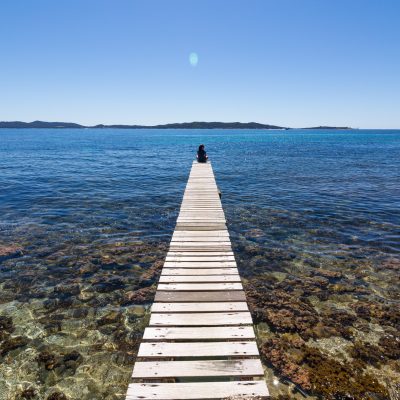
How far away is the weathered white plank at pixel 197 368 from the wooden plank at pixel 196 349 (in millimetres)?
162

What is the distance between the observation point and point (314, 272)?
→ 10.7 meters

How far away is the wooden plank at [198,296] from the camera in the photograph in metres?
7.03

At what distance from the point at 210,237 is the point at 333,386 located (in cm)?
604

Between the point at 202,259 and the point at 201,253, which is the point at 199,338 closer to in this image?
the point at 202,259

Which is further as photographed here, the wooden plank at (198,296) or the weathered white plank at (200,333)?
the wooden plank at (198,296)

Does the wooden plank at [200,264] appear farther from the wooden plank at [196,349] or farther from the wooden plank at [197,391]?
the wooden plank at [197,391]

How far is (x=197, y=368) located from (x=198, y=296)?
2.18m

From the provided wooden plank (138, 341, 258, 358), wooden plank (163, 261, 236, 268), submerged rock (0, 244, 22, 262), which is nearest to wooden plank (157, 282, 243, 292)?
wooden plank (163, 261, 236, 268)

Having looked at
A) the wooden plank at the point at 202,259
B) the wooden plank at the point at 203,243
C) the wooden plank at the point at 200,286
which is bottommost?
the wooden plank at the point at 200,286

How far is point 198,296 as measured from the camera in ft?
23.6

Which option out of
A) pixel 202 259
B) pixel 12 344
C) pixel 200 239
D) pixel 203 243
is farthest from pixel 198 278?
pixel 12 344

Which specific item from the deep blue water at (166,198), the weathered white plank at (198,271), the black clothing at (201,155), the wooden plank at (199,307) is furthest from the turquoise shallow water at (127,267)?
the black clothing at (201,155)

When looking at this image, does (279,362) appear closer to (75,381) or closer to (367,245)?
(75,381)

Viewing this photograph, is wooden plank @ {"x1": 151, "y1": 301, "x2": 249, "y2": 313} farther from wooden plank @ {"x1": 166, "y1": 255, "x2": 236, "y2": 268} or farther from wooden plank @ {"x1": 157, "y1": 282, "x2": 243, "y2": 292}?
wooden plank @ {"x1": 166, "y1": 255, "x2": 236, "y2": 268}
